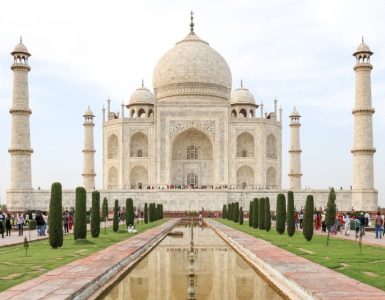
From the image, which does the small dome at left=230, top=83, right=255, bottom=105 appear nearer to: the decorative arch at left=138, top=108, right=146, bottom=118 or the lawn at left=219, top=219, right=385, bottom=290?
the decorative arch at left=138, top=108, right=146, bottom=118

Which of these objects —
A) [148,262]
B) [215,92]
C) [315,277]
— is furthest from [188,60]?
[315,277]

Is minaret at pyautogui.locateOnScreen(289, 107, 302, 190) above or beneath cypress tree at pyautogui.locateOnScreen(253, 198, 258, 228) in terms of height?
above

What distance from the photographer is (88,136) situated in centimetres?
3591

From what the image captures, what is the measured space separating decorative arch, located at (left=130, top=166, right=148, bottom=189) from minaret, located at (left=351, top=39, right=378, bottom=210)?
13.8m

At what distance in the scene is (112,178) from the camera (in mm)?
35500

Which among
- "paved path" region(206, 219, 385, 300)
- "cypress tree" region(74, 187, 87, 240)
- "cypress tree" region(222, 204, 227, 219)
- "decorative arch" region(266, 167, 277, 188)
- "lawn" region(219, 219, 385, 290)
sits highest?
"decorative arch" region(266, 167, 277, 188)

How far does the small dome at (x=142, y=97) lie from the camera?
125 ft

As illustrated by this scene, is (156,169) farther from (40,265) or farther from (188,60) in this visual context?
(40,265)

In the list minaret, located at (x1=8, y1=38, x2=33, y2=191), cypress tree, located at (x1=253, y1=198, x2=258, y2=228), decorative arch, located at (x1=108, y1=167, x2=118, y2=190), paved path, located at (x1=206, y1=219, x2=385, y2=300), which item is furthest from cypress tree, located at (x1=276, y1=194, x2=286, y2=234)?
decorative arch, located at (x1=108, y1=167, x2=118, y2=190)

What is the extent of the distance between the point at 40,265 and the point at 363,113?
74.6ft

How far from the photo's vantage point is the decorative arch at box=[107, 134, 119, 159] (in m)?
35.6

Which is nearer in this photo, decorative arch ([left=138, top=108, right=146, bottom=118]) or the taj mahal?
the taj mahal

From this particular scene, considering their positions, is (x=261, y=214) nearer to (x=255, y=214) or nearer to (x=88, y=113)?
(x=255, y=214)

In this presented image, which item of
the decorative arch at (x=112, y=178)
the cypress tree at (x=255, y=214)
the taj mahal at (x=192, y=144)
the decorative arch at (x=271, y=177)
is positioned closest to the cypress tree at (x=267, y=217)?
the cypress tree at (x=255, y=214)
